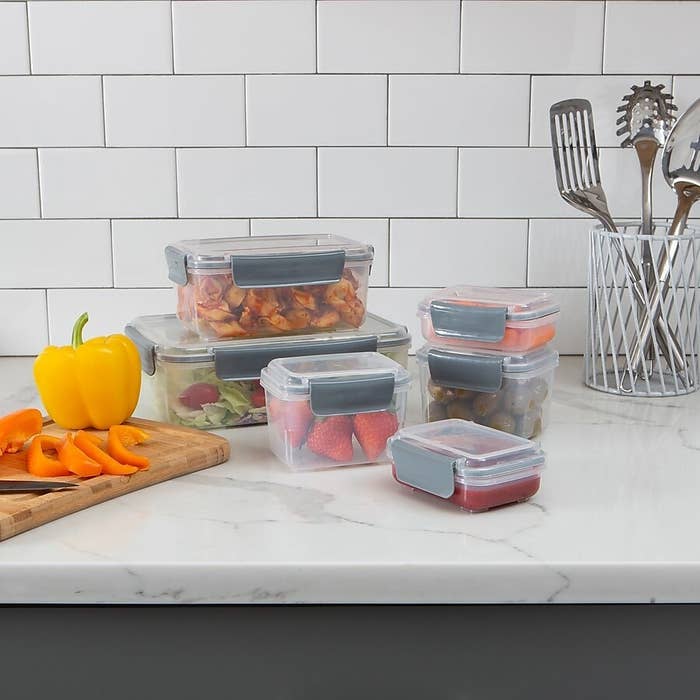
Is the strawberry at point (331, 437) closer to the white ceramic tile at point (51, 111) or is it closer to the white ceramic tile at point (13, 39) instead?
the white ceramic tile at point (51, 111)

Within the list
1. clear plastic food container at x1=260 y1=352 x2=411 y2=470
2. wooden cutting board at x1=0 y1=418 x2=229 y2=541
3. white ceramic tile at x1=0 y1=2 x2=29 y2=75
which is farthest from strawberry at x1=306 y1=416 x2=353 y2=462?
white ceramic tile at x1=0 y1=2 x2=29 y2=75

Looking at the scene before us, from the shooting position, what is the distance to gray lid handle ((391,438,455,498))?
0.96 m

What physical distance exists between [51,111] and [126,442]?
67cm

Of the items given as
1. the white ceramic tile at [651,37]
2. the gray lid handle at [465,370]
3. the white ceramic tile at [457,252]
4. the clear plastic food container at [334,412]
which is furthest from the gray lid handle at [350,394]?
the white ceramic tile at [651,37]

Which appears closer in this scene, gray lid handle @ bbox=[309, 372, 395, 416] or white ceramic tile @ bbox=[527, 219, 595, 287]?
gray lid handle @ bbox=[309, 372, 395, 416]

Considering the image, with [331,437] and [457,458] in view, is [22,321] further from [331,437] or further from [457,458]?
[457,458]

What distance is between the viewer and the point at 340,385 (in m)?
1.08

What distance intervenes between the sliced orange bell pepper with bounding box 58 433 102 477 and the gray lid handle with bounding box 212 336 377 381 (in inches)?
9.1

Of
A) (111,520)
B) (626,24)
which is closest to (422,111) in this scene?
(626,24)

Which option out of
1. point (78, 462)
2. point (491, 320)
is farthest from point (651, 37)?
point (78, 462)

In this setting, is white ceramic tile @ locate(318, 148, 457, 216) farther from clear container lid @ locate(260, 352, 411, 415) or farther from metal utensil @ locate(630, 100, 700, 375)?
clear container lid @ locate(260, 352, 411, 415)

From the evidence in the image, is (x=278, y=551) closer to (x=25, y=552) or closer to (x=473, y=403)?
(x=25, y=552)

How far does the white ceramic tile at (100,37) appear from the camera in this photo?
4.99ft

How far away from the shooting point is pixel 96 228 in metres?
1.59
